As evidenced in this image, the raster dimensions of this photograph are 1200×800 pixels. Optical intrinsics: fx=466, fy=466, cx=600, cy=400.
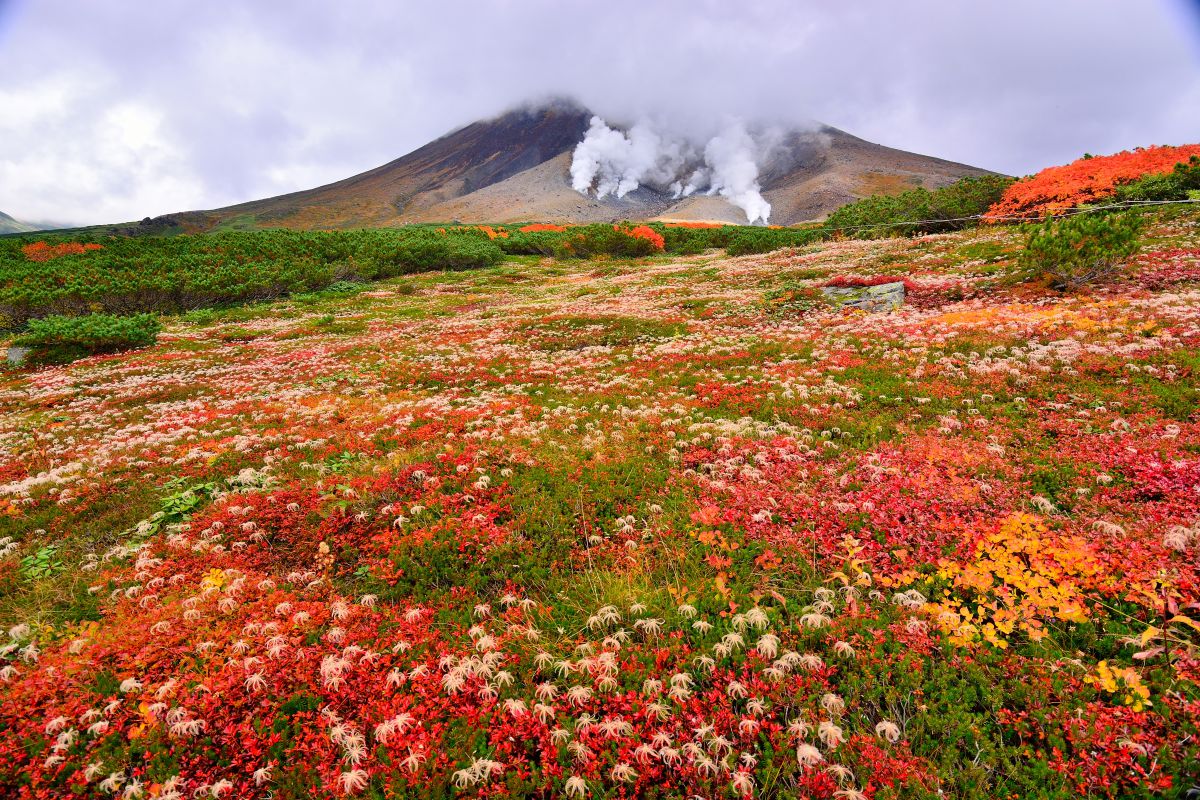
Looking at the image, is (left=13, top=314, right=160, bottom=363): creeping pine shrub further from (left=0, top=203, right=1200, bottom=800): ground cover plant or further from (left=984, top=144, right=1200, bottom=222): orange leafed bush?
(left=984, top=144, right=1200, bottom=222): orange leafed bush

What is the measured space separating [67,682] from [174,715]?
1.80 metres

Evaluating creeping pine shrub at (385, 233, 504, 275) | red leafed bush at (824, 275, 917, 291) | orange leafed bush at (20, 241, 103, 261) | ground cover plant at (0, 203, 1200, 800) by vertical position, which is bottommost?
ground cover plant at (0, 203, 1200, 800)

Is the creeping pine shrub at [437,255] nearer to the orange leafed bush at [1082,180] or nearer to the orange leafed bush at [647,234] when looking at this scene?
the orange leafed bush at [647,234]

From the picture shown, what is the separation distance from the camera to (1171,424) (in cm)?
911

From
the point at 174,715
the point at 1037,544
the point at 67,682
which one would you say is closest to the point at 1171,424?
the point at 1037,544

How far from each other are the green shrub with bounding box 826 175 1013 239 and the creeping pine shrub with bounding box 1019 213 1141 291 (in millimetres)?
24507

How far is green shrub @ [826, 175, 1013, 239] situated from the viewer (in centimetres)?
4901

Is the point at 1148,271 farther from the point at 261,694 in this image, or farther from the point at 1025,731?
the point at 261,694

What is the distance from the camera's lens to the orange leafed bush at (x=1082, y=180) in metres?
37.1

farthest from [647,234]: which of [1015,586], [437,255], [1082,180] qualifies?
[1015,586]

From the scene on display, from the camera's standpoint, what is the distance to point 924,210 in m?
54.2

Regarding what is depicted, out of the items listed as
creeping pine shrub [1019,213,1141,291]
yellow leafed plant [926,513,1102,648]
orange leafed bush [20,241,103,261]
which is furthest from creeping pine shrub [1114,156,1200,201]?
orange leafed bush [20,241,103,261]

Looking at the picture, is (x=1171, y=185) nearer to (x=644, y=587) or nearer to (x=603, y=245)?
(x=644, y=587)

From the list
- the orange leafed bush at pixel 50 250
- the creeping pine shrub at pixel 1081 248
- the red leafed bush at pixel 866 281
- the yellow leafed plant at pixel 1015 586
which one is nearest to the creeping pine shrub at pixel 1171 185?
the creeping pine shrub at pixel 1081 248
